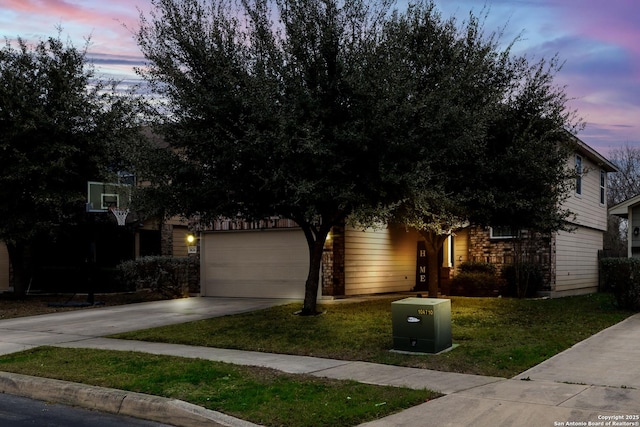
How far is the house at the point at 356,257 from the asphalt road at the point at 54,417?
11.9 metres

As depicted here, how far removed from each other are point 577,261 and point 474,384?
55.7 ft

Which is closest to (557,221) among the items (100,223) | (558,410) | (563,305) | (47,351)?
(563,305)

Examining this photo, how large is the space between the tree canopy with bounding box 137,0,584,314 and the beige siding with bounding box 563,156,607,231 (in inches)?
420

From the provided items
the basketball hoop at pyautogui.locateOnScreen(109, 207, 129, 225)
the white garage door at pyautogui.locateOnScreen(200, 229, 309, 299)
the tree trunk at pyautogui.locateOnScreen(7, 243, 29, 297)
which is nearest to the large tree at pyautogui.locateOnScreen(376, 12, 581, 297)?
the white garage door at pyautogui.locateOnScreen(200, 229, 309, 299)

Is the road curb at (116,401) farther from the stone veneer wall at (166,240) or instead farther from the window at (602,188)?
the window at (602,188)

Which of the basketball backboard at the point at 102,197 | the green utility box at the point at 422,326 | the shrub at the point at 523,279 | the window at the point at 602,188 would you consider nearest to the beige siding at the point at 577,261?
the shrub at the point at 523,279

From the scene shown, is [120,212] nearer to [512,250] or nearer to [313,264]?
[313,264]

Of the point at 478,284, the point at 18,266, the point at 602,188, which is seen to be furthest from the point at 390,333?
the point at 602,188

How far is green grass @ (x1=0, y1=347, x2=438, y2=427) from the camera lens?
6680mm

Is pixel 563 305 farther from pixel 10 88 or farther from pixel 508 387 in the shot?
pixel 10 88

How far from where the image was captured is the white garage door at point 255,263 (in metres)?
19.9

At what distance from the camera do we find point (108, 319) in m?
15.6

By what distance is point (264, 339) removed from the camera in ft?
38.6

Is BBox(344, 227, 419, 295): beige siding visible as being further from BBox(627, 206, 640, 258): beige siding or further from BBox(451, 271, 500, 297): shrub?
BBox(627, 206, 640, 258): beige siding
